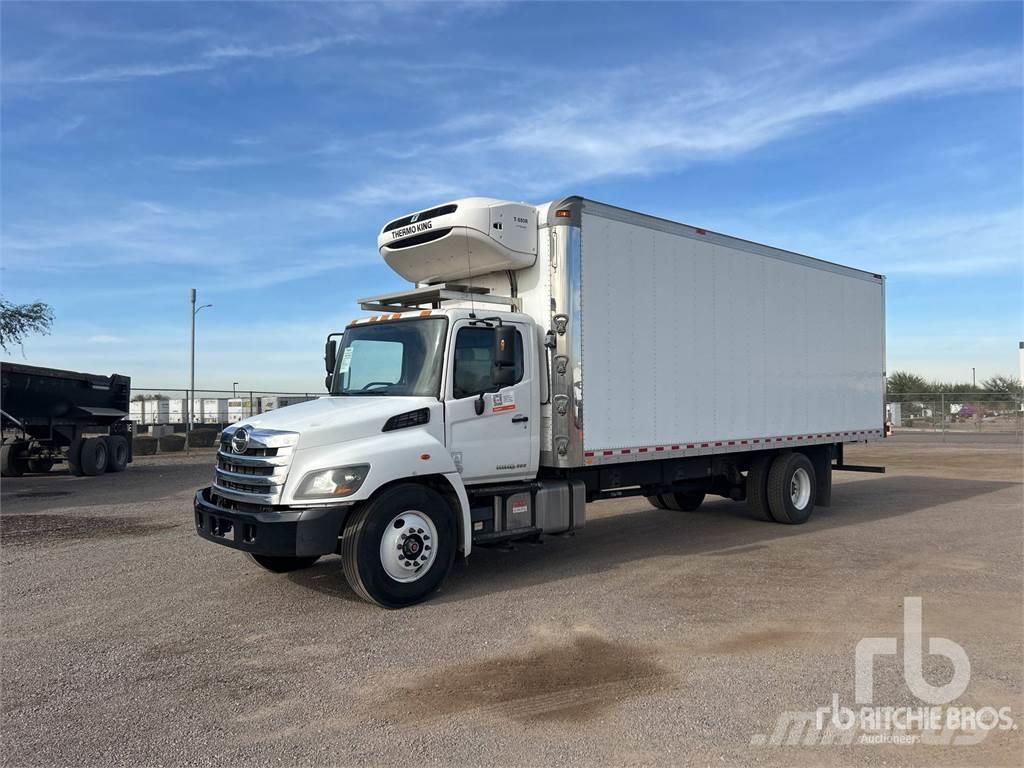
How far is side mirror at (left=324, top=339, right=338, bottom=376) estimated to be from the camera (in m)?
8.32

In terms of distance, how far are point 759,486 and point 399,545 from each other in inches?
256

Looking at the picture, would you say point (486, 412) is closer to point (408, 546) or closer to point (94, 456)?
point (408, 546)

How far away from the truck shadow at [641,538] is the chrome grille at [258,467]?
130 centimetres

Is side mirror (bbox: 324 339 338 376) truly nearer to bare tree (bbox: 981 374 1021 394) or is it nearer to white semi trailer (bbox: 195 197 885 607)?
white semi trailer (bbox: 195 197 885 607)

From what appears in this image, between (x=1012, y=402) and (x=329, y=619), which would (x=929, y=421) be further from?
(x=329, y=619)

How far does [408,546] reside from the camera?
22.2 ft

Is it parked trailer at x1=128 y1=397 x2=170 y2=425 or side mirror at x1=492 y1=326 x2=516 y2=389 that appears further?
parked trailer at x1=128 y1=397 x2=170 y2=425

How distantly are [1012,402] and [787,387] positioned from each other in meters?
32.7

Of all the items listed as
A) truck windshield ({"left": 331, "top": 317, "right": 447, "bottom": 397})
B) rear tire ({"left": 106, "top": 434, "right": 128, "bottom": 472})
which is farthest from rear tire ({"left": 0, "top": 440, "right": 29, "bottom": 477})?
truck windshield ({"left": 331, "top": 317, "right": 447, "bottom": 397})

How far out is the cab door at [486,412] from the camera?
739 centimetres

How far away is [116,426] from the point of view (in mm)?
21219

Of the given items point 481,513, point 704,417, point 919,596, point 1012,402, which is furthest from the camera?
point 1012,402

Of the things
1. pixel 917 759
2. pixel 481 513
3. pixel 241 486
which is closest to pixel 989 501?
pixel 481 513

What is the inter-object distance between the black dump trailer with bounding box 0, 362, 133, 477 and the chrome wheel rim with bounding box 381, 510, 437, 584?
1496 cm
